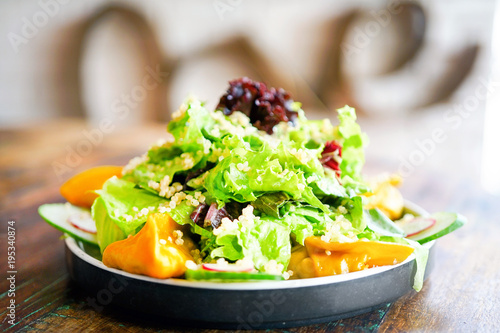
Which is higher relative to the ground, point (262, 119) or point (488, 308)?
point (262, 119)

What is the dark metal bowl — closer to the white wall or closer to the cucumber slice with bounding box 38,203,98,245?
the cucumber slice with bounding box 38,203,98,245

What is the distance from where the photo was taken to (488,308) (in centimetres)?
133

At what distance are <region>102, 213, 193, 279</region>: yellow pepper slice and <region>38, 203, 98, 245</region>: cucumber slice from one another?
315 millimetres

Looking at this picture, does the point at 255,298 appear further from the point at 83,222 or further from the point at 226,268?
the point at 83,222

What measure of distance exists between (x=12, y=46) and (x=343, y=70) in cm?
317

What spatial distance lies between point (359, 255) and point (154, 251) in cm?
46

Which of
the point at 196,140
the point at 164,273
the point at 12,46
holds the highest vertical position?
the point at 12,46

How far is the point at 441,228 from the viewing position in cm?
148

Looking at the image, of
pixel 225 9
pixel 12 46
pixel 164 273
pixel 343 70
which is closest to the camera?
pixel 164 273

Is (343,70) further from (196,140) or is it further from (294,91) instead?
(196,140)

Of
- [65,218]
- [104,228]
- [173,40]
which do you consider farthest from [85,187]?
[173,40]

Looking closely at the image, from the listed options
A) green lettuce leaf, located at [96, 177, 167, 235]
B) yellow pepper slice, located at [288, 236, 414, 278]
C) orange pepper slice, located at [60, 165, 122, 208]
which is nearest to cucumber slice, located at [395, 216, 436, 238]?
yellow pepper slice, located at [288, 236, 414, 278]

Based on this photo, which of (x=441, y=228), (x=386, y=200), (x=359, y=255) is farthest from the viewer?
(x=386, y=200)

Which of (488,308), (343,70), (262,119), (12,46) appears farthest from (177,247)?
(12,46)
